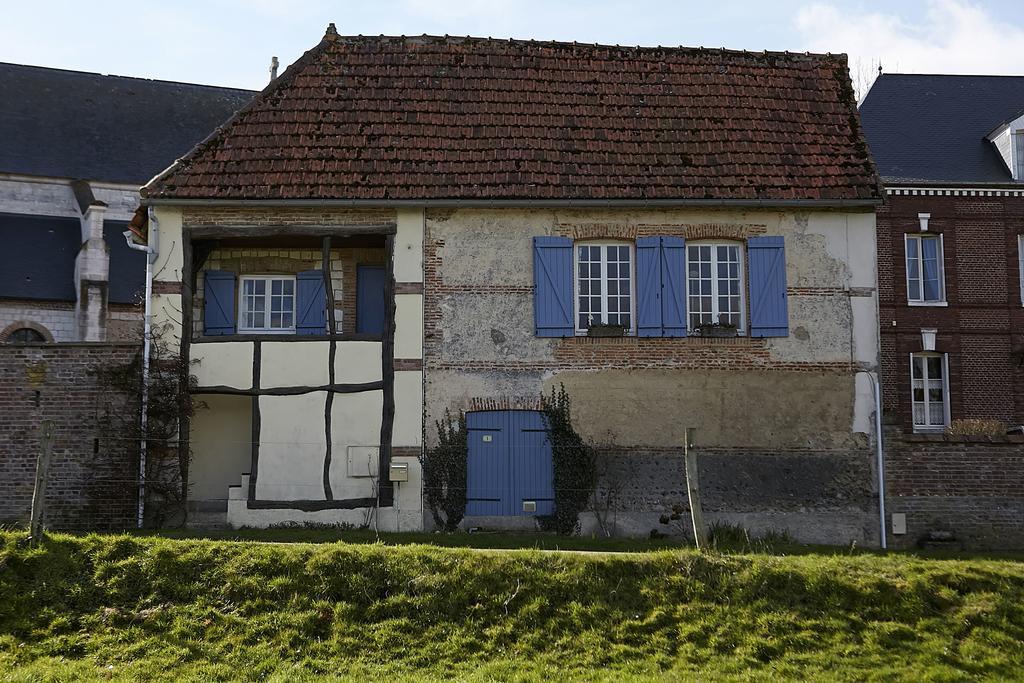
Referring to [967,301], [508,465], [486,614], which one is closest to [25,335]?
[508,465]

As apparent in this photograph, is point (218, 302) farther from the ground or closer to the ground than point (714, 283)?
closer to the ground

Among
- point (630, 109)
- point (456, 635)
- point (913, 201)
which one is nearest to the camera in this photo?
point (456, 635)

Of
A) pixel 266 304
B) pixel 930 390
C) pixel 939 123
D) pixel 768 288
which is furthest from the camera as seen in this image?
pixel 939 123

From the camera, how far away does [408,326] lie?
1520 cm

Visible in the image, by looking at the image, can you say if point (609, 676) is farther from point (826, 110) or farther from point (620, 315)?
point (826, 110)

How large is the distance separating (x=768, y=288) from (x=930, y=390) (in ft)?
37.1

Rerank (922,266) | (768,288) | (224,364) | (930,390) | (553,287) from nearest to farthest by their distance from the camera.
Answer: (224,364) → (553,287) → (768,288) → (930,390) → (922,266)

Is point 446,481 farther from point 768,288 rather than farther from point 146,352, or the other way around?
point 768,288

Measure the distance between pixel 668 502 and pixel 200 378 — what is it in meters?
7.09

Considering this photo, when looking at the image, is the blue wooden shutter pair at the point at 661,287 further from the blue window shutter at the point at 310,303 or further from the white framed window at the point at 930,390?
the white framed window at the point at 930,390

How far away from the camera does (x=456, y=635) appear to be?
9250 millimetres

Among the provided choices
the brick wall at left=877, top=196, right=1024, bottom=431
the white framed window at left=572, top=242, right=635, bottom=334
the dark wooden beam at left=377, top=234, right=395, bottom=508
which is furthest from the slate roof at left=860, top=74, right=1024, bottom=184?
the dark wooden beam at left=377, top=234, right=395, bottom=508

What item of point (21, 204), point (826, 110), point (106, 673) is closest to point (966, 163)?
point (826, 110)

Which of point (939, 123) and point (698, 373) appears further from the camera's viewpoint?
point (939, 123)
